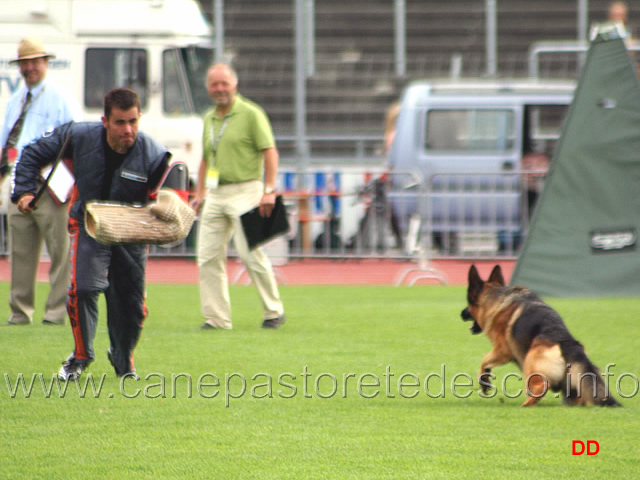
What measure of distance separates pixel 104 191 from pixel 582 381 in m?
2.74

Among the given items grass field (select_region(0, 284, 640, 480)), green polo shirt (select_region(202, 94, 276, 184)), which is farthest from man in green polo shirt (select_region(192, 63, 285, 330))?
grass field (select_region(0, 284, 640, 480))

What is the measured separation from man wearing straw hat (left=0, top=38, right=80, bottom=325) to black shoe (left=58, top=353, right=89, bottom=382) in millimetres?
2541

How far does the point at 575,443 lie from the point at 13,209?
5365 mm

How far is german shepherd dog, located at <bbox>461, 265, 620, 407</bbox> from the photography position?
5562 millimetres

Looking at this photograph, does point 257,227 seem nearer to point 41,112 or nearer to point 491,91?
point 41,112

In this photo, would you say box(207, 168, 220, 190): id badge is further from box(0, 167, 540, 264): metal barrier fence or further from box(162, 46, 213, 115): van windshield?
box(162, 46, 213, 115): van windshield

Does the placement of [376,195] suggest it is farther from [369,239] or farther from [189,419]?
[189,419]

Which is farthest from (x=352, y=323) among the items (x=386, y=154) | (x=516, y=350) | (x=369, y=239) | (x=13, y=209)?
(x=386, y=154)

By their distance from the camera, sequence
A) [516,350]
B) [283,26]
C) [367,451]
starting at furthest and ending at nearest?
[283,26]
[516,350]
[367,451]

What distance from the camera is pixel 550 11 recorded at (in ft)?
83.2

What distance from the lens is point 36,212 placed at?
8.74 meters

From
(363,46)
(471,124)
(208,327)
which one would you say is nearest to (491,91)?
(471,124)

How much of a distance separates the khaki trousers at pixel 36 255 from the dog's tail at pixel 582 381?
14.9ft

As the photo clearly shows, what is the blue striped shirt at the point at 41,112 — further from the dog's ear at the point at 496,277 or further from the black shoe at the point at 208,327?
the dog's ear at the point at 496,277
